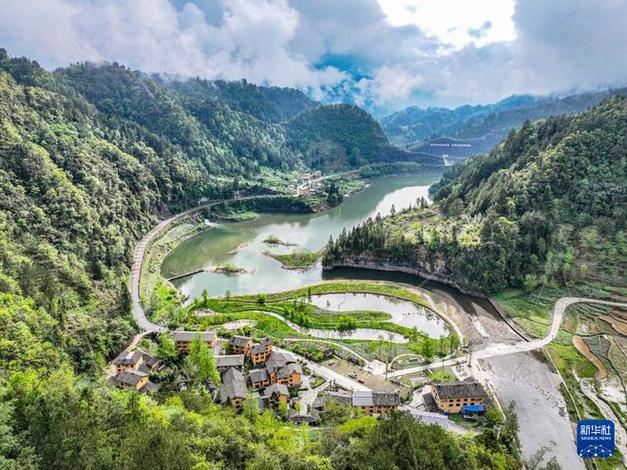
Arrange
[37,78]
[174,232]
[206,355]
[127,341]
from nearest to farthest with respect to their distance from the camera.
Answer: [206,355]
[127,341]
[174,232]
[37,78]

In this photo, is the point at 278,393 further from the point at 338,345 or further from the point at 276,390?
the point at 338,345

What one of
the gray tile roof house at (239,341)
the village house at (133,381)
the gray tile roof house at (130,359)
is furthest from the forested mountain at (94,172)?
the gray tile roof house at (239,341)

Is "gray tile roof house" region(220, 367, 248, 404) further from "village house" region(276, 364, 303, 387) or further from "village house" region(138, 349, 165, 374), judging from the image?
"village house" region(138, 349, 165, 374)

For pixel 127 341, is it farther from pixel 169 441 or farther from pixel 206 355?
pixel 169 441

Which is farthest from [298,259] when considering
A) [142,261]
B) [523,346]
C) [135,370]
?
[135,370]

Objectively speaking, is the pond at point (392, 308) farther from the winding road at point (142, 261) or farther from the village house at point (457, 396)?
the winding road at point (142, 261)

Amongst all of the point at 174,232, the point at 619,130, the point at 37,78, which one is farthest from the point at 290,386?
the point at 37,78

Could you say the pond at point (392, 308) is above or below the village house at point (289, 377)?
above

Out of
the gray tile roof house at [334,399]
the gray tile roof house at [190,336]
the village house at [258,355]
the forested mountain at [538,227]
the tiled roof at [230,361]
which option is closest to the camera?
the gray tile roof house at [334,399]
